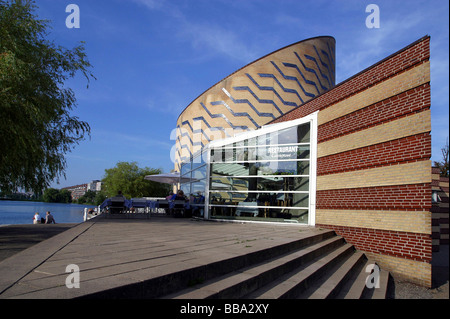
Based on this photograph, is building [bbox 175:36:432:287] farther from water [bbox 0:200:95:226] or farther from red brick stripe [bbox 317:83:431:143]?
water [bbox 0:200:95:226]

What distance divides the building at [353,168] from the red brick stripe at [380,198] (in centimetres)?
2

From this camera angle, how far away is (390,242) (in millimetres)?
6957

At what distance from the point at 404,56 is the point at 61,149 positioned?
10423mm

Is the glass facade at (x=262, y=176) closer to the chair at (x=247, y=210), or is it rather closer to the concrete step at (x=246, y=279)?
the chair at (x=247, y=210)

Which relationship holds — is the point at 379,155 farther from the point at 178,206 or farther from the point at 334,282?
Result: the point at 178,206

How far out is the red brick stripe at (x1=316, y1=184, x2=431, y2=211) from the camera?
6379mm

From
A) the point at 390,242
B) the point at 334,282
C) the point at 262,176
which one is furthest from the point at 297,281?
the point at 262,176

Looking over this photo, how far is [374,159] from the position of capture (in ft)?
24.7

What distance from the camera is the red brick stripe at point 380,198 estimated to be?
638cm

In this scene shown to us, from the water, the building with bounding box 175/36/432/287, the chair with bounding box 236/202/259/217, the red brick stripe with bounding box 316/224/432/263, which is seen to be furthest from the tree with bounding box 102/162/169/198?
the red brick stripe with bounding box 316/224/432/263

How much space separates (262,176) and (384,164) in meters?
4.37

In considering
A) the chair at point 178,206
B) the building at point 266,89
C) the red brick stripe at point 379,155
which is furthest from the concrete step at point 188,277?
the building at point 266,89
